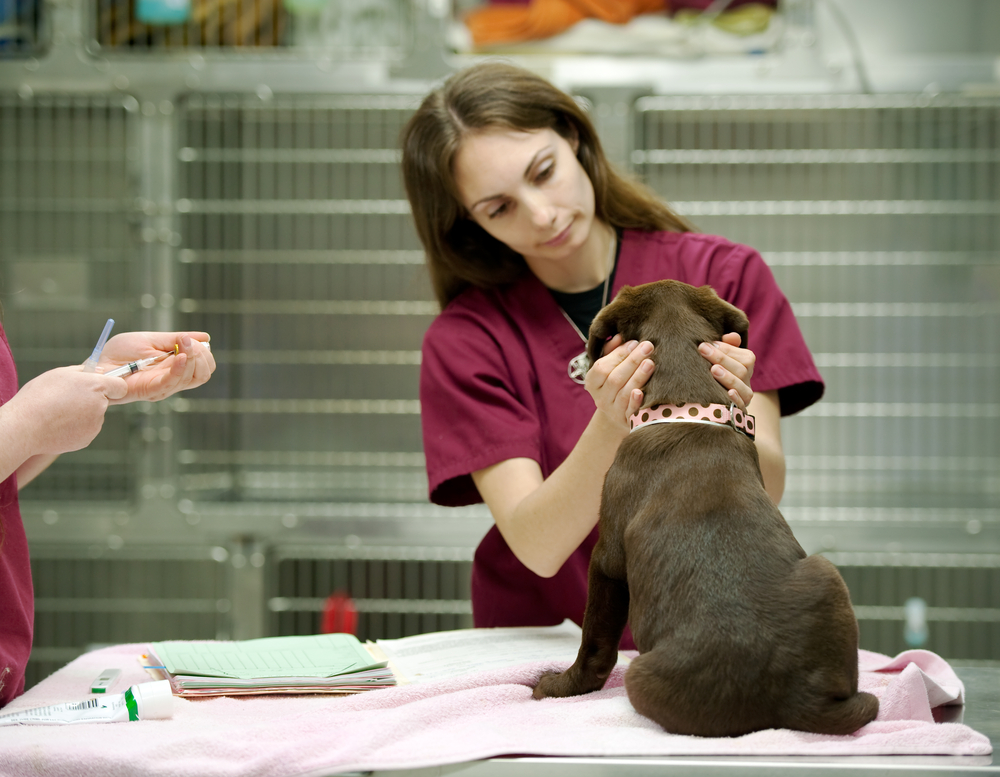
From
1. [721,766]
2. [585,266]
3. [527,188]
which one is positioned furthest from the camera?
[585,266]

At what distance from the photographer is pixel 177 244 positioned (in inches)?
96.9

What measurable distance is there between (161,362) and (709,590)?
626mm

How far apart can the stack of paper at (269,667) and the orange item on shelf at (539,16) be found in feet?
5.90

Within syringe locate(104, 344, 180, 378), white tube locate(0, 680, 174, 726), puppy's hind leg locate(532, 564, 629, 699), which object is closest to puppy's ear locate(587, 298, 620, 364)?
Result: puppy's hind leg locate(532, 564, 629, 699)

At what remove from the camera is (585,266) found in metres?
1.41

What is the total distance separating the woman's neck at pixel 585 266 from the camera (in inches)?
55.2

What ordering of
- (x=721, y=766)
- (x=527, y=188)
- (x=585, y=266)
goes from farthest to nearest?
1. (x=585, y=266)
2. (x=527, y=188)
3. (x=721, y=766)

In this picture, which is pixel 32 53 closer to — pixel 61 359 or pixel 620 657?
pixel 61 359

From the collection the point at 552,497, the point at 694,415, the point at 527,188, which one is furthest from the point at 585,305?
the point at 694,415

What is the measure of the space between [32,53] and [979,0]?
8.86 ft

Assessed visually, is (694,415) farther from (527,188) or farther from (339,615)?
(339,615)

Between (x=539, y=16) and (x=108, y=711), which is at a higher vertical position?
(x=539, y=16)

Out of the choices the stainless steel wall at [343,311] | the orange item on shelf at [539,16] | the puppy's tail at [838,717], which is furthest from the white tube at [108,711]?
the orange item on shelf at [539,16]

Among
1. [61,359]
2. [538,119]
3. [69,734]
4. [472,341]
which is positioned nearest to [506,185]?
[538,119]
